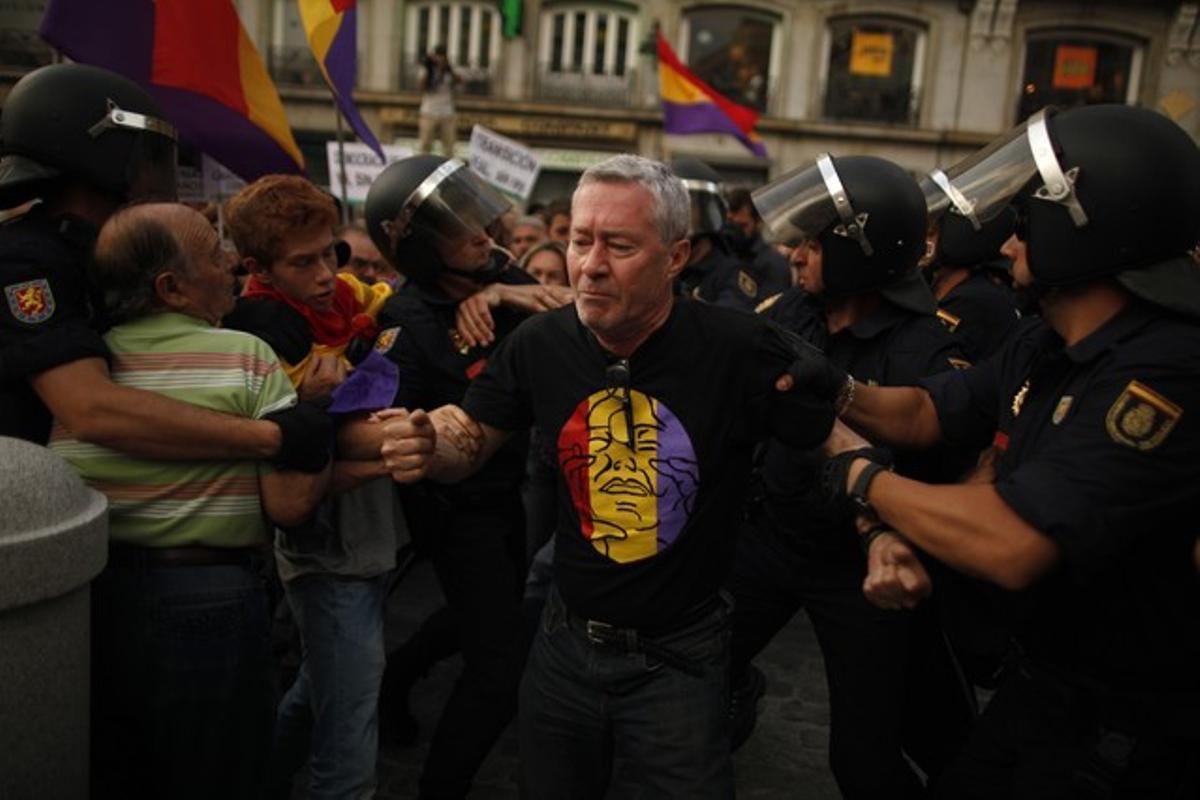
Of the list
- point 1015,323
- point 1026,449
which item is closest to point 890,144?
point 1015,323

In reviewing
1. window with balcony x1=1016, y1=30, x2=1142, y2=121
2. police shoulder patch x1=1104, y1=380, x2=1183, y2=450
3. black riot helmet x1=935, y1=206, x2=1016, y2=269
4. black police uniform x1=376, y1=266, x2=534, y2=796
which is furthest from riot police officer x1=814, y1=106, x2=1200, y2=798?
window with balcony x1=1016, y1=30, x2=1142, y2=121

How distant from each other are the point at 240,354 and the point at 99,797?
1152 millimetres

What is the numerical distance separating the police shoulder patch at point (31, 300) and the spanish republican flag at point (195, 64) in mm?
2381

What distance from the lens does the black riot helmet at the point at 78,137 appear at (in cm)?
252

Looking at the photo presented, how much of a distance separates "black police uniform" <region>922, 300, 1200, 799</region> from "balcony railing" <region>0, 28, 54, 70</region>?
4.05m

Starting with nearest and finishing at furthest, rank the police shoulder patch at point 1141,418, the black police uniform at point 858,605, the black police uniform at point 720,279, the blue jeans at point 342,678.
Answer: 1. the police shoulder patch at point 1141,418
2. the blue jeans at point 342,678
3. the black police uniform at point 858,605
4. the black police uniform at point 720,279

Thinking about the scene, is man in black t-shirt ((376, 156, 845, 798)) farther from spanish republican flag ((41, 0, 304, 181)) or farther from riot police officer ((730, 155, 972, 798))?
spanish republican flag ((41, 0, 304, 181))

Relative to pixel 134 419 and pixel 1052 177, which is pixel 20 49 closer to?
pixel 134 419

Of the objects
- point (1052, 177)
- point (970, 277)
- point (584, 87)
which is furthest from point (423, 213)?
point (584, 87)

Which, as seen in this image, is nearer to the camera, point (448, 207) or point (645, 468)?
point (645, 468)

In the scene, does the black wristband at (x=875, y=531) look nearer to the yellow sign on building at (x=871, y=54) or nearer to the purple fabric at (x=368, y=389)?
the purple fabric at (x=368, y=389)

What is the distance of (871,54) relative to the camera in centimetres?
2295

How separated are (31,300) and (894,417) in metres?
2.08

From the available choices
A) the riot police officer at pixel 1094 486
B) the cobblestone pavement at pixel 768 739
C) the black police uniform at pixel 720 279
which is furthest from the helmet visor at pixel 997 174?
the black police uniform at pixel 720 279
